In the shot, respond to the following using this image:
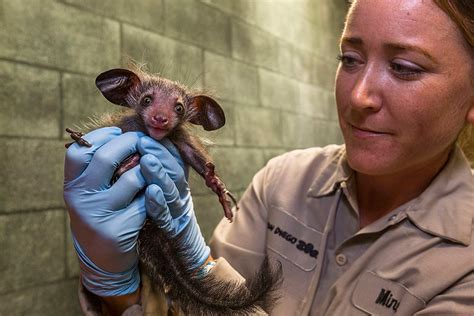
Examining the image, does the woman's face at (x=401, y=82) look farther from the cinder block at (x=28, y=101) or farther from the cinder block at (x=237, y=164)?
the cinder block at (x=237, y=164)

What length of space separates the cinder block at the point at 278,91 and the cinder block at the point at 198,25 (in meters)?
0.52

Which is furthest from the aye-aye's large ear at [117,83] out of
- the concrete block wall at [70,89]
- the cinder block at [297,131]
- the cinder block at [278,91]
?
the cinder block at [297,131]

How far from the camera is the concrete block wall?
1.60 m

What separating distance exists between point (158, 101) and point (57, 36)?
78 cm

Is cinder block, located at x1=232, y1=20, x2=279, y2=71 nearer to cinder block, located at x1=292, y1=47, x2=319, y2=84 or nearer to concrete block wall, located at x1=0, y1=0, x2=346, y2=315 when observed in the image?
concrete block wall, located at x1=0, y1=0, x2=346, y2=315

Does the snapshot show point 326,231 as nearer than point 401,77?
No

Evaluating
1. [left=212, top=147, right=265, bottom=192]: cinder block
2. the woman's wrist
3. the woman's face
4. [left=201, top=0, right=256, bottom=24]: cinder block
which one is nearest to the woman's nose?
the woman's face

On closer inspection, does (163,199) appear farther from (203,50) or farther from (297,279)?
(203,50)

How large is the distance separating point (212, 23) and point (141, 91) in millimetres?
1619

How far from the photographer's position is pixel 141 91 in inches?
46.9

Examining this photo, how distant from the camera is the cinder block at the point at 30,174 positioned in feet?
5.17

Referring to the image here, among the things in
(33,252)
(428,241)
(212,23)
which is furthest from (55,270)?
(212,23)

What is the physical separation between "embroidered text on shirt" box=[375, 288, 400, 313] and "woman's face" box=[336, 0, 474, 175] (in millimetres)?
341

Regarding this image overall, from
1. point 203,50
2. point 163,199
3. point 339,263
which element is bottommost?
point 339,263
